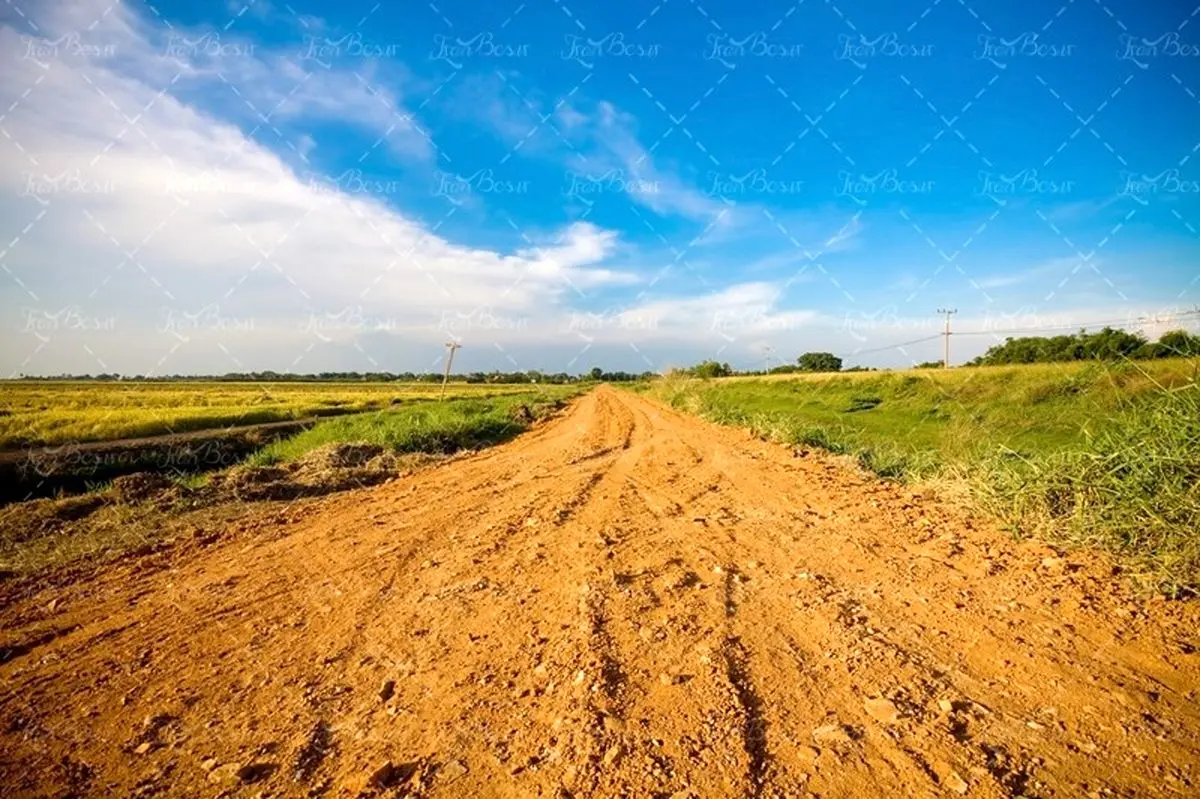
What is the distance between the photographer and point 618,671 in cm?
229

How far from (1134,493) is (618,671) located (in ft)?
10.1

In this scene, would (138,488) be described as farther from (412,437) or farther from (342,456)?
(412,437)

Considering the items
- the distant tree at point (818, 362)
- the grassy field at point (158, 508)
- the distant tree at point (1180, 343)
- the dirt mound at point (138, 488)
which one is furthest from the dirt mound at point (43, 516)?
the distant tree at point (818, 362)

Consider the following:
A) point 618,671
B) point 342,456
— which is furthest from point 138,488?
point 618,671

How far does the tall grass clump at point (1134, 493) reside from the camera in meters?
2.69

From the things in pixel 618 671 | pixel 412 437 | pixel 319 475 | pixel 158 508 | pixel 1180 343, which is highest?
pixel 1180 343

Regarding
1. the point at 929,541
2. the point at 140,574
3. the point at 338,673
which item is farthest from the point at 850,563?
the point at 140,574

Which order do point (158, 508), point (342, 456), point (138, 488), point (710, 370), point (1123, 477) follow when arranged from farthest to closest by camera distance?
point (710, 370)
point (342, 456)
point (138, 488)
point (158, 508)
point (1123, 477)

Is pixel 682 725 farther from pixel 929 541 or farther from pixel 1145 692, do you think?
pixel 929 541

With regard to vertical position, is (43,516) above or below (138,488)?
below

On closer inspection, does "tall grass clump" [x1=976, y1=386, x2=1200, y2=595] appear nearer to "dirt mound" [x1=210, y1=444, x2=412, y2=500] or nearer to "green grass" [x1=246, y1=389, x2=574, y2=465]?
"dirt mound" [x1=210, y1=444, x2=412, y2=500]

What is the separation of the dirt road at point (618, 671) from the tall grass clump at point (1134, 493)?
0.65 feet

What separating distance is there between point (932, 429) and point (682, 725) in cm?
1934

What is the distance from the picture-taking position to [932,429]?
17.9 meters
